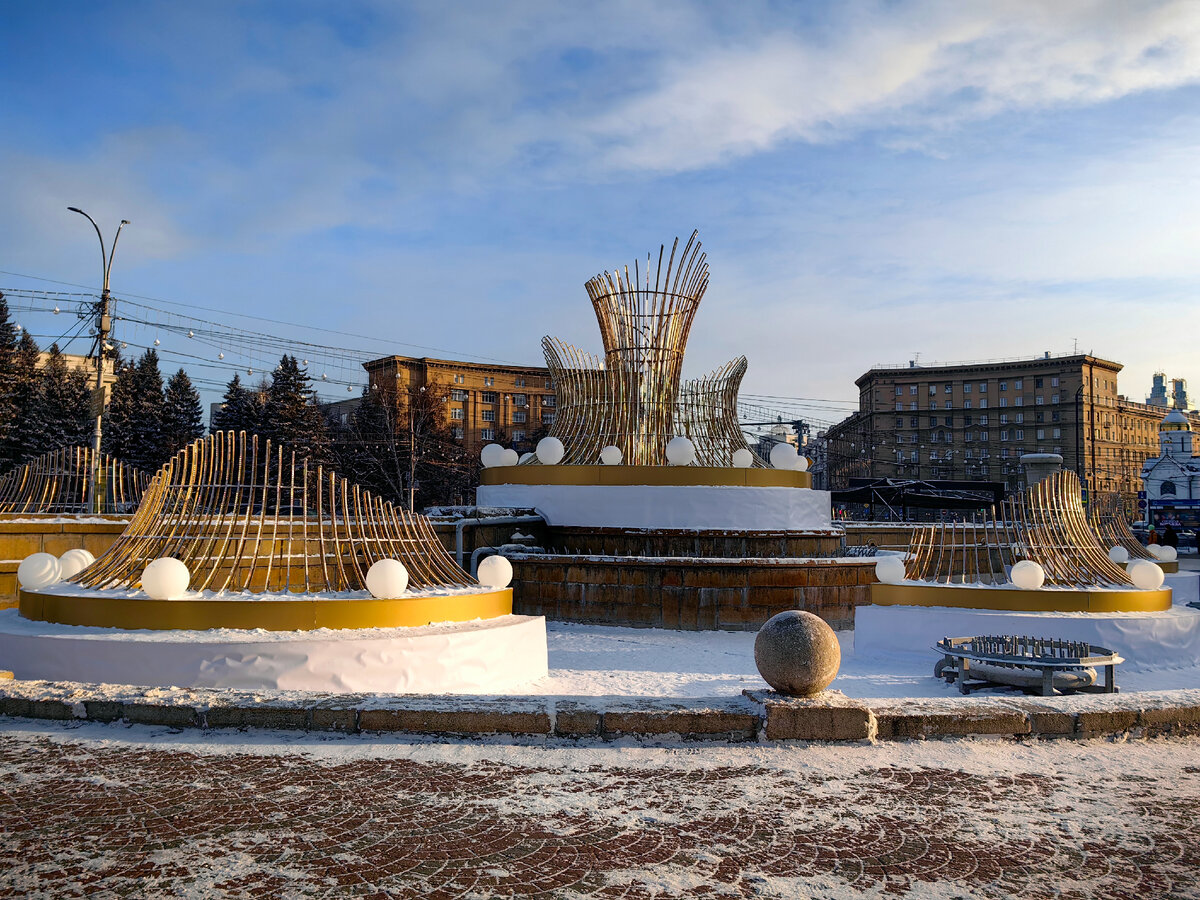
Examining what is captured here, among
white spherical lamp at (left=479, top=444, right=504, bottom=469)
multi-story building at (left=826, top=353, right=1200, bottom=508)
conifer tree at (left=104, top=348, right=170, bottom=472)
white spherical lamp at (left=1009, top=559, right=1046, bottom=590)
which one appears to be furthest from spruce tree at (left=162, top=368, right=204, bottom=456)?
multi-story building at (left=826, top=353, right=1200, bottom=508)

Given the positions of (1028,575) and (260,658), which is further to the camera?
(1028,575)

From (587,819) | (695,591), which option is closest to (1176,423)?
(695,591)

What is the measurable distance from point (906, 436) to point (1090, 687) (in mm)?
86922

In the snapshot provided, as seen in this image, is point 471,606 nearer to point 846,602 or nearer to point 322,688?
point 322,688

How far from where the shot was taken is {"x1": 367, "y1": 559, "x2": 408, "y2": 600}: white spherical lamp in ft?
37.0

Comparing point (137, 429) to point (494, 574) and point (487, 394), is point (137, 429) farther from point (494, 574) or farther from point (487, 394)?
point (494, 574)

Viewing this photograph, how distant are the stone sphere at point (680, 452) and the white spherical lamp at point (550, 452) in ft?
9.66

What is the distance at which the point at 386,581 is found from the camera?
11273 mm

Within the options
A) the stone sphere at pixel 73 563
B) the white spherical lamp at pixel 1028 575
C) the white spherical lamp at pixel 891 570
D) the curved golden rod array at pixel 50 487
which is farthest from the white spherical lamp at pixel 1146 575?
the curved golden rod array at pixel 50 487

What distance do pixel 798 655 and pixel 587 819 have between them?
246 cm

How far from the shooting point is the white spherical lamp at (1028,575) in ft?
48.1

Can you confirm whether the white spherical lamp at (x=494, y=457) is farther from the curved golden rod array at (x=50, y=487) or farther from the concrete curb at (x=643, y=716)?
the concrete curb at (x=643, y=716)

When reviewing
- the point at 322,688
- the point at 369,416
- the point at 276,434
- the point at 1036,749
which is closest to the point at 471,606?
the point at 322,688

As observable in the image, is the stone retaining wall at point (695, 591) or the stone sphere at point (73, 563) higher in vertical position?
the stone sphere at point (73, 563)
